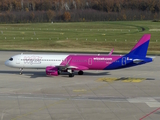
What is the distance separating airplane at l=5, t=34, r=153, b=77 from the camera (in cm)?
5141

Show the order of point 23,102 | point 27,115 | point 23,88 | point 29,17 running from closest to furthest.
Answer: point 27,115, point 23,102, point 23,88, point 29,17

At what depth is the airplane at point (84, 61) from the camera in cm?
5141

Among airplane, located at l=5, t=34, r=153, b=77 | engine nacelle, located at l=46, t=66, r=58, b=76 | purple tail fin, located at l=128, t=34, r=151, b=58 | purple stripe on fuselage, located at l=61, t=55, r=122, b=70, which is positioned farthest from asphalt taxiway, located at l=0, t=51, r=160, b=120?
purple tail fin, located at l=128, t=34, r=151, b=58

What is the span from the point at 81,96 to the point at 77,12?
469 feet

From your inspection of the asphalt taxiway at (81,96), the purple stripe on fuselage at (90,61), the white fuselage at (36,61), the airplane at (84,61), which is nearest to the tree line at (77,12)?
the asphalt taxiway at (81,96)

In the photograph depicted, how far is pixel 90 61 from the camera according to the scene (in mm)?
52344

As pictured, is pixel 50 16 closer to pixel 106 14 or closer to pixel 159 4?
pixel 106 14

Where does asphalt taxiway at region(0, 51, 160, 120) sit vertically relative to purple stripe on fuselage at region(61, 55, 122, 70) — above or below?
below

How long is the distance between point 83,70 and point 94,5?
14488 cm

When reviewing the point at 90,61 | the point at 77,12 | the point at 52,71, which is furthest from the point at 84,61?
the point at 77,12

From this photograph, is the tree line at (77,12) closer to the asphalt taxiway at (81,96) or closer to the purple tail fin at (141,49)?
the asphalt taxiway at (81,96)

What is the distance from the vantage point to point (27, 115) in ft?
107

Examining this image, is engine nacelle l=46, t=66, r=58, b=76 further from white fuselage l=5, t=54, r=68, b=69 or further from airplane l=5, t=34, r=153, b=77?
white fuselage l=5, t=54, r=68, b=69

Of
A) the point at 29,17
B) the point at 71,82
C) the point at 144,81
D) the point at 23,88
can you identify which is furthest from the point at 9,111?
the point at 29,17
